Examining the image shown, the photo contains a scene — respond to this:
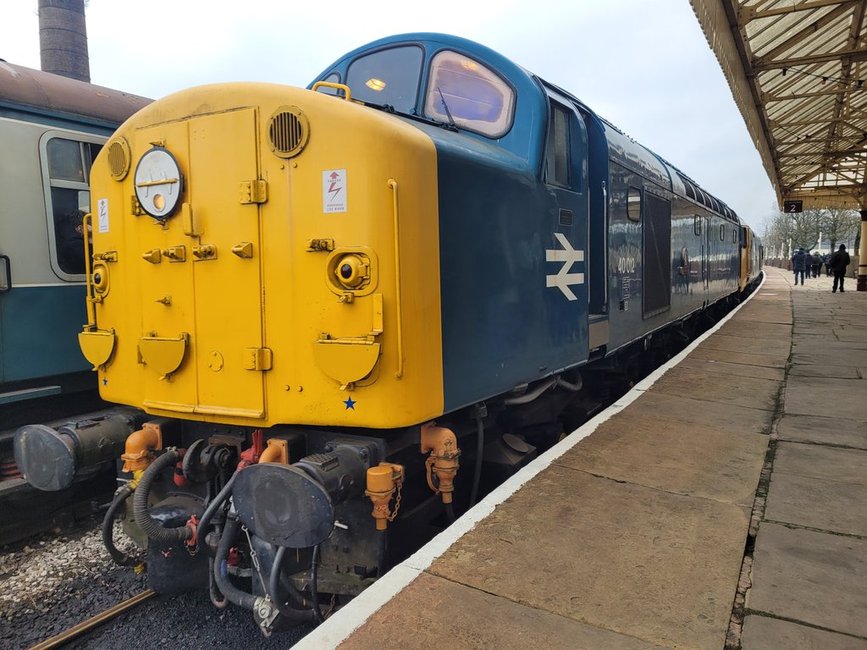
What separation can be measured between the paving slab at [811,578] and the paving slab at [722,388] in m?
2.96

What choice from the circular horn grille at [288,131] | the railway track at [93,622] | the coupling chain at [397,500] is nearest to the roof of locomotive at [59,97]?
the circular horn grille at [288,131]

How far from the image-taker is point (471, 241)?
3.14 m

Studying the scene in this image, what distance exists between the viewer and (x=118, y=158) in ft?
11.1

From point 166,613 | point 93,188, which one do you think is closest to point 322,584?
point 166,613

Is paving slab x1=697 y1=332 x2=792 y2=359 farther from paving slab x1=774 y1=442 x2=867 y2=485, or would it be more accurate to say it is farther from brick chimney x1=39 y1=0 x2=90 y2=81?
brick chimney x1=39 y1=0 x2=90 y2=81

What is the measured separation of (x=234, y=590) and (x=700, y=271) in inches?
350

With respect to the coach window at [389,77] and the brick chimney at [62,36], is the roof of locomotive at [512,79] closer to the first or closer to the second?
the coach window at [389,77]

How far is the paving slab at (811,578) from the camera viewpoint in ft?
7.69

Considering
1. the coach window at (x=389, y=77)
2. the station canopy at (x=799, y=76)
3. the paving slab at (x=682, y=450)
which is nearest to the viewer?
the paving slab at (x=682, y=450)

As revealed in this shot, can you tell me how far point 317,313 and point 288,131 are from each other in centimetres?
83

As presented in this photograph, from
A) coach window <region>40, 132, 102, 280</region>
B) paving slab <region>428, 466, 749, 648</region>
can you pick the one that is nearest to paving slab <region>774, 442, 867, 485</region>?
paving slab <region>428, 466, 749, 648</region>

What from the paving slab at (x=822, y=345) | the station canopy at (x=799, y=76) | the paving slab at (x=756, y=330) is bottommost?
the paving slab at (x=822, y=345)

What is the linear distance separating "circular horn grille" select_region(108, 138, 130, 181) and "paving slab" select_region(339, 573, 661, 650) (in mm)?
2568

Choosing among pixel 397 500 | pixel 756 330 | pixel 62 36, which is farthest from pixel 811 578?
pixel 62 36
